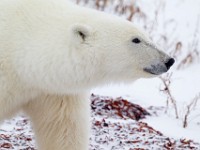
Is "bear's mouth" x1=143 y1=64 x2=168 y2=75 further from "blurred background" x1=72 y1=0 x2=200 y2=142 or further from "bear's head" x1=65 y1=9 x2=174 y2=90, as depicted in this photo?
"blurred background" x1=72 y1=0 x2=200 y2=142

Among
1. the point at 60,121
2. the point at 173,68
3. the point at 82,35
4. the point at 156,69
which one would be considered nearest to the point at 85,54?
the point at 82,35

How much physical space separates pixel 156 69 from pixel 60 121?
75cm

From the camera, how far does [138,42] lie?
3312mm

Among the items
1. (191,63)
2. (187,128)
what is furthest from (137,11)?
(187,128)

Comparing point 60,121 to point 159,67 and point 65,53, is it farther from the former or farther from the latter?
point 159,67

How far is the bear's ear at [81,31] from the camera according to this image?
324cm

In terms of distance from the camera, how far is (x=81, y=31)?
10.7 feet

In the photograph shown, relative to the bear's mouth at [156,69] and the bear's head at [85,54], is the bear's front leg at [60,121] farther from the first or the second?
the bear's mouth at [156,69]

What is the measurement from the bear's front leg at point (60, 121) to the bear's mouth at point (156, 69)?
1.70 feet

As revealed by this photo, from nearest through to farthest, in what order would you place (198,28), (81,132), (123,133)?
(81,132), (123,133), (198,28)

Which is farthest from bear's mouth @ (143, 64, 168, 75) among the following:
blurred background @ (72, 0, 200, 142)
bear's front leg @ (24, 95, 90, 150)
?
bear's front leg @ (24, 95, 90, 150)

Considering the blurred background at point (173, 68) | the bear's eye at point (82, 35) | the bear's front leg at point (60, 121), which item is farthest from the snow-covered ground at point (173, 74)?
the bear's eye at point (82, 35)

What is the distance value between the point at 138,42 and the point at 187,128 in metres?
1.64

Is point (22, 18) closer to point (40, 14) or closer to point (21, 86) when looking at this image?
point (40, 14)
